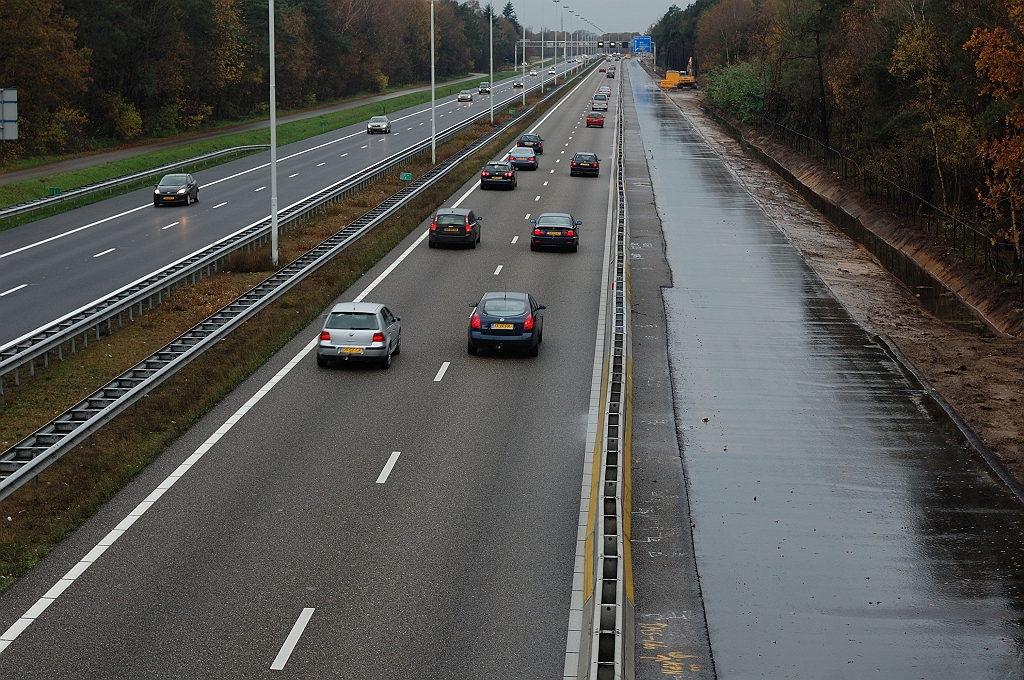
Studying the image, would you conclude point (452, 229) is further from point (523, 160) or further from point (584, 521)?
point (523, 160)

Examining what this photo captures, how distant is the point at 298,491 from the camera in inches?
727

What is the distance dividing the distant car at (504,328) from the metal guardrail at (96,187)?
2820 cm

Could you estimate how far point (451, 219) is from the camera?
136 ft

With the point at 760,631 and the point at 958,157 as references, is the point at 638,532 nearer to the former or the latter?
the point at 760,631

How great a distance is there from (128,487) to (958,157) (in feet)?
125

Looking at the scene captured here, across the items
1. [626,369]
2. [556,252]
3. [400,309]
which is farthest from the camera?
[556,252]

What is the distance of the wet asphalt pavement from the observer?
14.4 meters

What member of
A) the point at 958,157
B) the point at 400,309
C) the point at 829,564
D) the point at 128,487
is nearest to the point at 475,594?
the point at 829,564

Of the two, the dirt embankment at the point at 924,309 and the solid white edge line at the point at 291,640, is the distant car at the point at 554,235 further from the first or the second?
the solid white edge line at the point at 291,640

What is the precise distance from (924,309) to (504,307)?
53.0ft

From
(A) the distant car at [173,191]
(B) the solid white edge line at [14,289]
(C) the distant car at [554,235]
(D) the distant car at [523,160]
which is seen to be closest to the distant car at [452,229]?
(C) the distant car at [554,235]

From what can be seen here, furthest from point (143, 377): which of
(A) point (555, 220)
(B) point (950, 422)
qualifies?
(A) point (555, 220)

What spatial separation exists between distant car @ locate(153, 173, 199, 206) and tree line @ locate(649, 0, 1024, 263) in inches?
1218

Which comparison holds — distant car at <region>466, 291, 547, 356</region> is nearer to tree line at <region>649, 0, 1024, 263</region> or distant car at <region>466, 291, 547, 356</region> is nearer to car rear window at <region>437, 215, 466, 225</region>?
tree line at <region>649, 0, 1024, 263</region>
